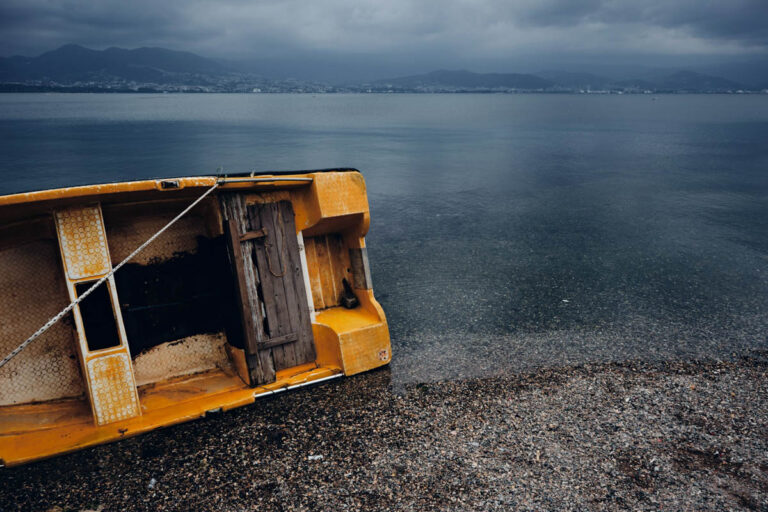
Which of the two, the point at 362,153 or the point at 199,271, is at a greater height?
the point at 362,153

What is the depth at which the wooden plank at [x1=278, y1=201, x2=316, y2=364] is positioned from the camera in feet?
20.9

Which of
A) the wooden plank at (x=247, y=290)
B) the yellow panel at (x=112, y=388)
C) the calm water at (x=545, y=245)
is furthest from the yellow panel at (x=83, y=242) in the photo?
the calm water at (x=545, y=245)

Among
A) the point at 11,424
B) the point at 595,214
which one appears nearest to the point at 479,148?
the point at 595,214

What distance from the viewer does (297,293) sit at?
6.41 m

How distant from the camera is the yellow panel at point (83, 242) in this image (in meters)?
5.15

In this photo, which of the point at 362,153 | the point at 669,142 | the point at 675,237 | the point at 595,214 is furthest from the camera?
the point at 669,142

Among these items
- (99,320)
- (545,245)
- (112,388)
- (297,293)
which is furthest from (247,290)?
(545,245)

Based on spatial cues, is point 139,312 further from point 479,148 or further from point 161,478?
point 479,148

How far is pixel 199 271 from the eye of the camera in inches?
257

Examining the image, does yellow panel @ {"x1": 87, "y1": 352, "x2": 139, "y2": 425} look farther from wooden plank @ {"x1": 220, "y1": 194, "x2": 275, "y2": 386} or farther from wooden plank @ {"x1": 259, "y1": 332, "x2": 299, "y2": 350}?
wooden plank @ {"x1": 259, "y1": 332, "x2": 299, "y2": 350}

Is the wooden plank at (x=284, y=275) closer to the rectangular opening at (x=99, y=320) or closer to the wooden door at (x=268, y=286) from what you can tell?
the wooden door at (x=268, y=286)

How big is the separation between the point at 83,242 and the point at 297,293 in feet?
7.81

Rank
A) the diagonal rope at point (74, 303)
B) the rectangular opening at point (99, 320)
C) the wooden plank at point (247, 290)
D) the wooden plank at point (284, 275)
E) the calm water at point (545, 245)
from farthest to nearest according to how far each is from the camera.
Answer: the calm water at point (545, 245) → the wooden plank at point (284, 275) → the wooden plank at point (247, 290) → the rectangular opening at point (99, 320) → the diagonal rope at point (74, 303)

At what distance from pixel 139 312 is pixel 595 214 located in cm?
1400
